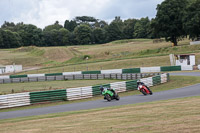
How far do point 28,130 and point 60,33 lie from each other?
444 feet

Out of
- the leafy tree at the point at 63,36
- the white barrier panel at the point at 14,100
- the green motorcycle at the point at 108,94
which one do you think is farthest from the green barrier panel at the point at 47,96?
the leafy tree at the point at 63,36

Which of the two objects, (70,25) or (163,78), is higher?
(70,25)

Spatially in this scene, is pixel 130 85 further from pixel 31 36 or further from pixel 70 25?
pixel 70 25

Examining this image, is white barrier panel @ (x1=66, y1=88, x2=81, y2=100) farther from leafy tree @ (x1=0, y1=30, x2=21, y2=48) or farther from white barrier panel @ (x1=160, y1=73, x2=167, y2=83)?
leafy tree @ (x1=0, y1=30, x2=21, y2=48)

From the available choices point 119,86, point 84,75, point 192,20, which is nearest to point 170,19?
point 192,20

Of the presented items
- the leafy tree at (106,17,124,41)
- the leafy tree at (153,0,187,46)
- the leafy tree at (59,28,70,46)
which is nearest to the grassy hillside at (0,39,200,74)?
the leafy tree at (153,0,187,46)

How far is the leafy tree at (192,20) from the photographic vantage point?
209 feet

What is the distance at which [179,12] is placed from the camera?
6938 centimetres

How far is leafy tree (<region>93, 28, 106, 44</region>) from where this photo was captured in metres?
147

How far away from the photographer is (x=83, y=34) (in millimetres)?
142500

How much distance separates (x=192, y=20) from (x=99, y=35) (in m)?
87.0

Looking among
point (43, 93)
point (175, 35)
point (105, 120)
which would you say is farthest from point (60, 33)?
point (105, 120)

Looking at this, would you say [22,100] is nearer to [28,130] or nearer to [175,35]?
[28,130]

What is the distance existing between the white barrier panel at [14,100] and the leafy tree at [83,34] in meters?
121
